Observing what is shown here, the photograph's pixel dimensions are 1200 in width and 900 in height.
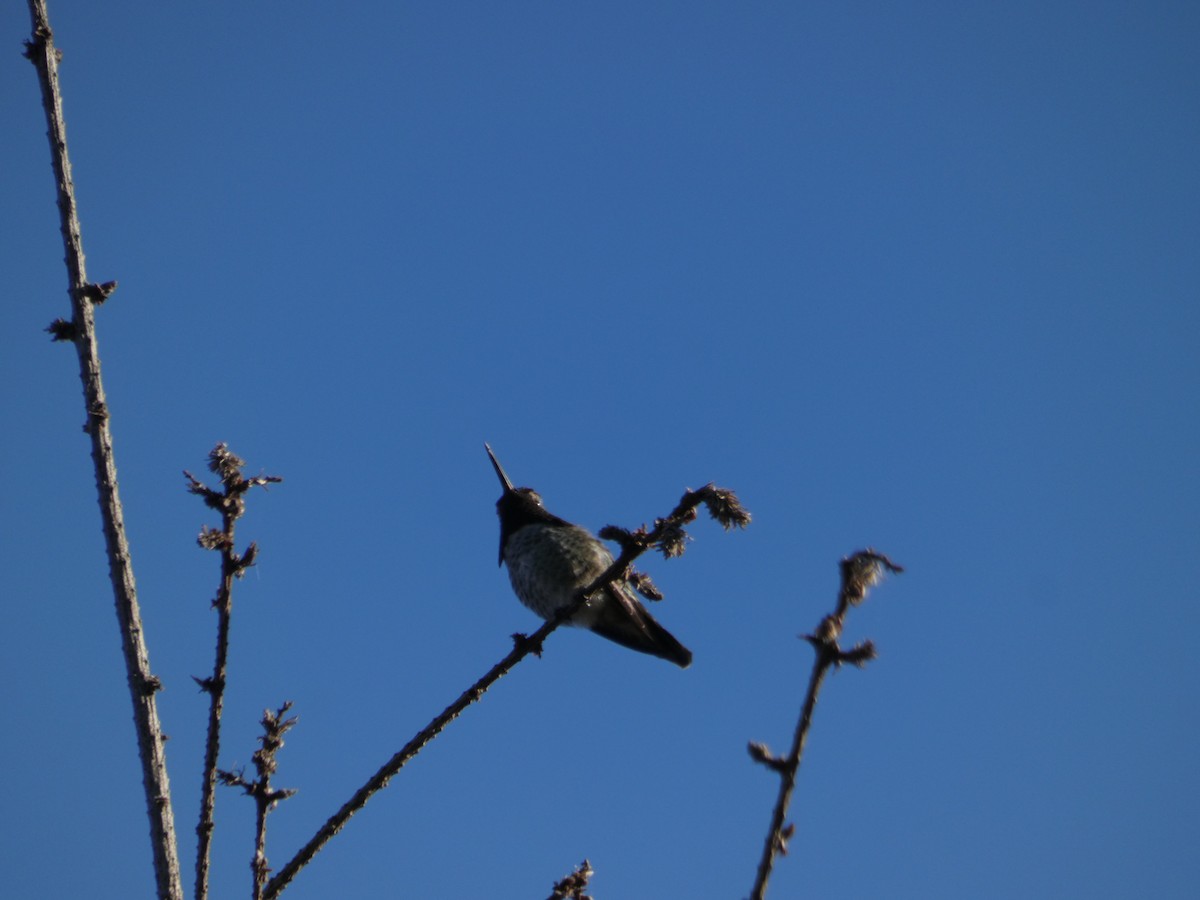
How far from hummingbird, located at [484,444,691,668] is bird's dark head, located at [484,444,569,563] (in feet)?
0.04

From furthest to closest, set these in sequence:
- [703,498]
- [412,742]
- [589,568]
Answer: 1. [589,568]
2. [703,498]
3. [412,742]

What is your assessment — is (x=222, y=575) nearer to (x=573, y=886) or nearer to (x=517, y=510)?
(x=573, y=886)

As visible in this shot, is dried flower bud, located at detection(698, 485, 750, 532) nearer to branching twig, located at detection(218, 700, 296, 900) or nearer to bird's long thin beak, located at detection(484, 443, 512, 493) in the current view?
branching twig, located at detection(218, 700, 296, 900)

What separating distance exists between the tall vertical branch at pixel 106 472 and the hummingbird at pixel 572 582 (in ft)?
11.0

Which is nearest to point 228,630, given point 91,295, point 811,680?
point 91,295

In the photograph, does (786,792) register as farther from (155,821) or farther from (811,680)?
(155,821)

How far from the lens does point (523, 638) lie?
13.7 ft

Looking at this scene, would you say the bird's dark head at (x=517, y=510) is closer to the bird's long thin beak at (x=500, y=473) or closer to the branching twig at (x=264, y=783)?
the bird's long thin beak at (x=500, y=473)

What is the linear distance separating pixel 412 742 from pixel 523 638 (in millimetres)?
1356

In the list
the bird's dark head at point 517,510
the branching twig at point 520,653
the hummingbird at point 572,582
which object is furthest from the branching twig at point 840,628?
the bird's dark head at point 517,510

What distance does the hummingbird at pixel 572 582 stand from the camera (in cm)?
628

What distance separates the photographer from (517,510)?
8047 millimetres

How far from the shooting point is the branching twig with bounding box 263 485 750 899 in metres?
2.63

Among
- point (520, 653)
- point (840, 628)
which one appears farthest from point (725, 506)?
point (840, 628)
